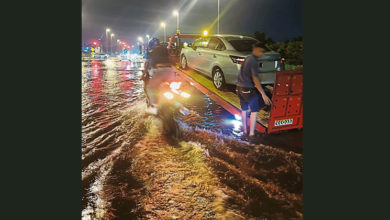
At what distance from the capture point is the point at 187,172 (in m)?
3.54

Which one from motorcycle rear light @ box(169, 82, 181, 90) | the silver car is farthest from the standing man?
motorcycle rear light @ box(169, 82, 181, 90)

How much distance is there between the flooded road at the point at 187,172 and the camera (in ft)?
9.32

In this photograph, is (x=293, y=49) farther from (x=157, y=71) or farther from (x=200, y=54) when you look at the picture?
(x=157, y=71)

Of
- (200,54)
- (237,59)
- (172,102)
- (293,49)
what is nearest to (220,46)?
Result: (237,59)

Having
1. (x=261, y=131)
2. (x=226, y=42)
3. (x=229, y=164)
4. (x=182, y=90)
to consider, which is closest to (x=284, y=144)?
(x=261, y=131)

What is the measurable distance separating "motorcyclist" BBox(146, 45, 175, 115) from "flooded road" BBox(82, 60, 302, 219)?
6.85 feet

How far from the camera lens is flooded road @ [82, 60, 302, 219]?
2.84m

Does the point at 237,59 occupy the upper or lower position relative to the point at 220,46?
lower

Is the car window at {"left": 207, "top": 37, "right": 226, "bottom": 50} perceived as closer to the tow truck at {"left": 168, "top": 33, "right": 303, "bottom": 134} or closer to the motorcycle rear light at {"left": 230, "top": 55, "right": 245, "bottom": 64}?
the motorcycle rear light at {"left": 230, "top": 55, "right": 245, "bottom": 64}

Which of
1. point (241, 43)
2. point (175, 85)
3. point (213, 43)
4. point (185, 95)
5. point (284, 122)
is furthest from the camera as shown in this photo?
point (175, 85)

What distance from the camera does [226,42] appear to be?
7070 millimetres

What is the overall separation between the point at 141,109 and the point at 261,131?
3.13 meters

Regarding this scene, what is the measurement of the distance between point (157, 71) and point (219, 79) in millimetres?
3282

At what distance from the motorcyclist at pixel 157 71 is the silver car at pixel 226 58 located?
128cm
